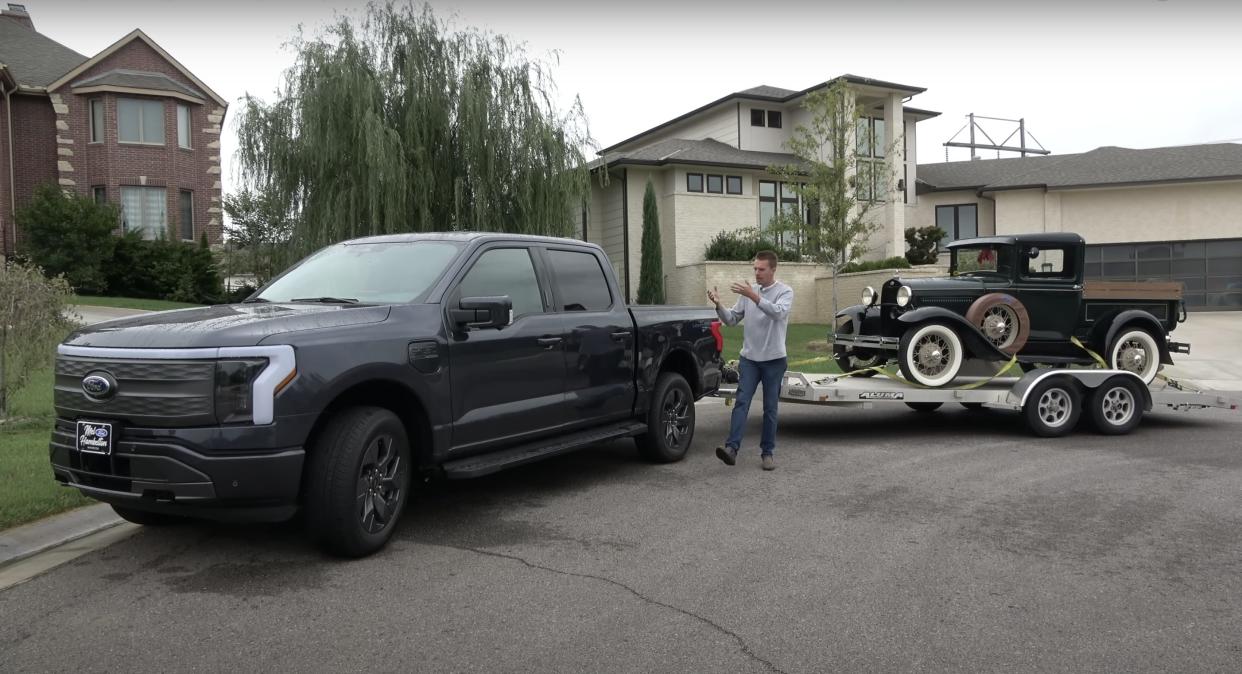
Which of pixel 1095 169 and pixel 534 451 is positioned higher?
pixel 1095 169

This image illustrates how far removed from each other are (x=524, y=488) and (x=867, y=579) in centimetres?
317

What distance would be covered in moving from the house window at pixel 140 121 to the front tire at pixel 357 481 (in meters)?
29.9

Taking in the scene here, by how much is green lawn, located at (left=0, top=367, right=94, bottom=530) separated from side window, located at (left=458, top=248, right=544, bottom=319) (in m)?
3.08

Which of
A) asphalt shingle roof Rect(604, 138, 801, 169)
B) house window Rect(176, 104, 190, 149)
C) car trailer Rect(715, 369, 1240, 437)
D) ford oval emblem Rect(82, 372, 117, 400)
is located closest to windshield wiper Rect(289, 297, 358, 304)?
ford oval emblem Rect(82, 372, 117, 400)

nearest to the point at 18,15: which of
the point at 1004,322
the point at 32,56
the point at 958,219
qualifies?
the point at 32,56

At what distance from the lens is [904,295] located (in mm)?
9938

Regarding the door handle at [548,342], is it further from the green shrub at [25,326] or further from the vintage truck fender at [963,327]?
the green shrub at [25,326]

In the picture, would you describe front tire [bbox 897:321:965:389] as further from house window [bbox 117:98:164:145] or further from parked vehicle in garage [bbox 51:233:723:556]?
house window [bbox 117:98:164:145]

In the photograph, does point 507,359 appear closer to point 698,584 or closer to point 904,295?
point 698,584

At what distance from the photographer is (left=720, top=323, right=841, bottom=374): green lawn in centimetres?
1661

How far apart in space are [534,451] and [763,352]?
8.19ft

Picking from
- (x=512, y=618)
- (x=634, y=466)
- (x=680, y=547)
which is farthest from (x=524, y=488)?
(x=512, y=618)

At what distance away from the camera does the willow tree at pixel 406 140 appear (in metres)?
20.0

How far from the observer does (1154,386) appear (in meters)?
10.7
